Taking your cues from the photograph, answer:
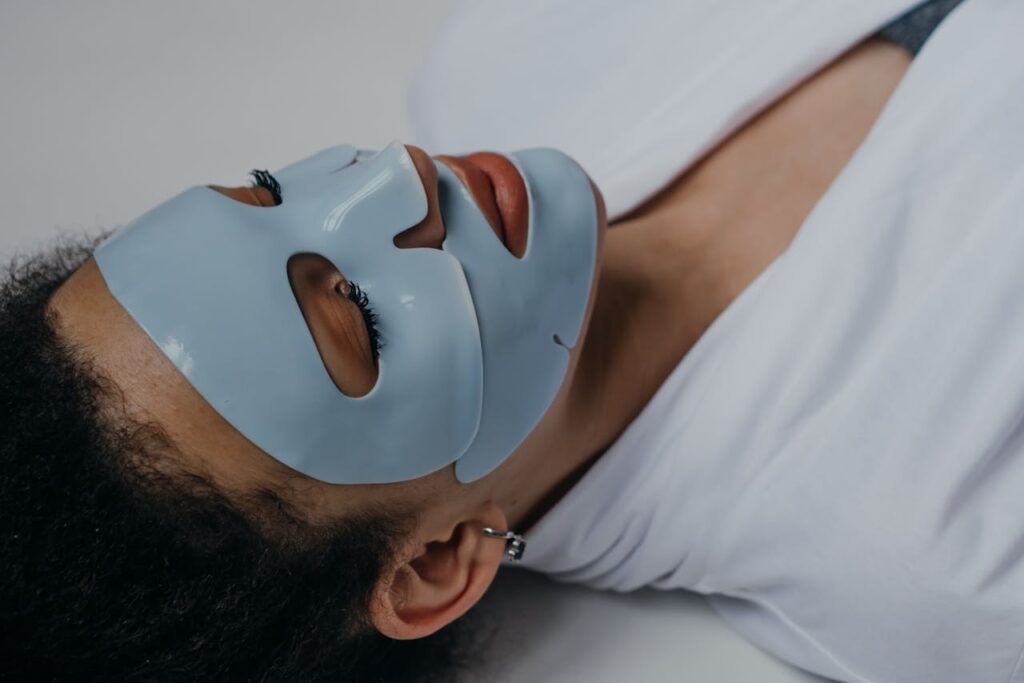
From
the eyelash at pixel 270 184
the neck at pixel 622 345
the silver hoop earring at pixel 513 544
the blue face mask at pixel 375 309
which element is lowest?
the silver hoop earring at pixel 513 544

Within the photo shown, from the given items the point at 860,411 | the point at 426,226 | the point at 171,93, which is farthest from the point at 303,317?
the point at 171,93

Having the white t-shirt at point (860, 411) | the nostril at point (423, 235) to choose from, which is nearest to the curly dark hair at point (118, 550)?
the nostril at point (423, 235)

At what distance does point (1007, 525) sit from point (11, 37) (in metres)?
1.57

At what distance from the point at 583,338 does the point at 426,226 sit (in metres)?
0.19

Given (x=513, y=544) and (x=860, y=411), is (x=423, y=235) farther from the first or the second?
(x=860, y=411)

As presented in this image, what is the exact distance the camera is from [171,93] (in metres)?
1.71

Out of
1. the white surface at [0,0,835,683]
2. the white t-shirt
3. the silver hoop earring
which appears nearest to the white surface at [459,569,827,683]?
the white t-shirt

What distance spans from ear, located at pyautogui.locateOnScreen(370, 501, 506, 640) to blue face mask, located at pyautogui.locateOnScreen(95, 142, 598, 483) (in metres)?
0.07

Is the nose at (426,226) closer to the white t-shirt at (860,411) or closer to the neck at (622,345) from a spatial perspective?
the neck at (622,345)

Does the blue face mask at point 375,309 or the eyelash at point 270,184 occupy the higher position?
the eyelash at point 270,184

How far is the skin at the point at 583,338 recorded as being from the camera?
2.77ft

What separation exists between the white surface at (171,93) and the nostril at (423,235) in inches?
28.4

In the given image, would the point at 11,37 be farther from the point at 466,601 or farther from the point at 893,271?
the point at 893,271

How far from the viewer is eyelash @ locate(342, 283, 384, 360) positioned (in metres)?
0.88
